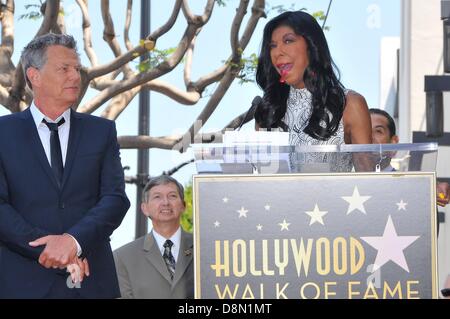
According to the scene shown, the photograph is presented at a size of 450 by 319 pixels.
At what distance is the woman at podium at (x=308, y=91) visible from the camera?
5.68 metres

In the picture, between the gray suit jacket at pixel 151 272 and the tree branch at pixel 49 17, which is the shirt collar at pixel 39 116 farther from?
the tree branch at pixel 49 17

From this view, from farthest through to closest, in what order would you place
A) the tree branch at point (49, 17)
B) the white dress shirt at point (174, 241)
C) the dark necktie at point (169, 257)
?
the tree branch at point (49, 17)
the white dress shirt at point (174, 241)
the dark necktie at point (169, 257)

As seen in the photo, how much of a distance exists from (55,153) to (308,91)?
1238mm

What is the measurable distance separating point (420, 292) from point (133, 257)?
115 inches

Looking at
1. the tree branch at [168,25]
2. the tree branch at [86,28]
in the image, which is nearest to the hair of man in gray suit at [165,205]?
the tree branch at [168,25]

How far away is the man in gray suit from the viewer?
279 inches

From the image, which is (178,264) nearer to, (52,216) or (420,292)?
(52,216)

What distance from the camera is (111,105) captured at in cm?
1469

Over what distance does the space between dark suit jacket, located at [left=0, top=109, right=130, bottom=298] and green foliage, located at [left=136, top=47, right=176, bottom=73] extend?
29.7ft

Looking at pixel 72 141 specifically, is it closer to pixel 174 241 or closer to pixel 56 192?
pixel 56 192

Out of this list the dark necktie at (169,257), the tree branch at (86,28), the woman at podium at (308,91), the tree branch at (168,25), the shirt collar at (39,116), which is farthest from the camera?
the tree branch at (86,28)

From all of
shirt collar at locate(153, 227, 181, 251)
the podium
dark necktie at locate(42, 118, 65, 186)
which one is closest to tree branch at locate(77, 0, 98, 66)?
shirt collar at locate(153, 227, 181, 251)

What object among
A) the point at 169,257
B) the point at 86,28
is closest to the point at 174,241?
the point at 169,257
